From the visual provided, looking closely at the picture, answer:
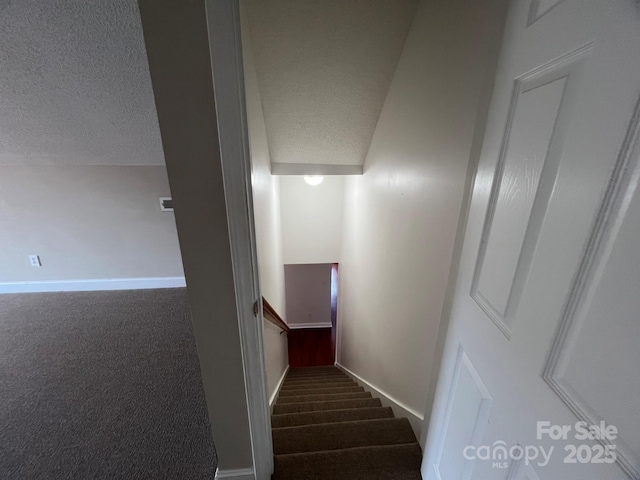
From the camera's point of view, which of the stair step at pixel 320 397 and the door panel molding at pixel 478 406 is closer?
the door panel molding at pixel 478 406

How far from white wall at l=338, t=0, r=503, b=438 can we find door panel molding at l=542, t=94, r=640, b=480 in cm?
49

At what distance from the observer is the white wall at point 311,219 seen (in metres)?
3.86

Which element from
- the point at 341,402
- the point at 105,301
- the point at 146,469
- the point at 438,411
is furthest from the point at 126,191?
the point at 438,411

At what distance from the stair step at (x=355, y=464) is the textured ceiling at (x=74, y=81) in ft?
6.34

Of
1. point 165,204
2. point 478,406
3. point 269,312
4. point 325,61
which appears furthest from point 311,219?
point 478,406

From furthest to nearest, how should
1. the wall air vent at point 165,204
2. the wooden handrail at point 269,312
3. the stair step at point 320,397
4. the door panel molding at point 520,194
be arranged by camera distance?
1. the wall air vent at point 165,204
2. the stair step at point 320,397
3. the wooden handrail at point 269,312
4. the door panel molding at point 520,194

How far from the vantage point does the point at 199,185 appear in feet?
2.40

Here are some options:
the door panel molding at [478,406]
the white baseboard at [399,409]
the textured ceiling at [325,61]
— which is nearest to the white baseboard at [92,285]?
the textured ceiling at [325,61]

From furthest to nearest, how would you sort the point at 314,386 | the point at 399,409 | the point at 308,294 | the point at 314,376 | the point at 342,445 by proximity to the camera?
the point at 308,294, the point at 314,376, the point at 314,386, the point at 399,409, the point at 342,445

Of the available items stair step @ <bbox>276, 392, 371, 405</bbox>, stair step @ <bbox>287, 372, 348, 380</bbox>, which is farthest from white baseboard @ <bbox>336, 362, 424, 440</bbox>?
stair step @ <bbox>287, 372, 348, 380</bbox>

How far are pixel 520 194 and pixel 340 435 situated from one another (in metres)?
1.48

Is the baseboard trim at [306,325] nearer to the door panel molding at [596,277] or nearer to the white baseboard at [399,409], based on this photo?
the white baseboard at [399,409]

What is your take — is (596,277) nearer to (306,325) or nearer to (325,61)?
(325,61)

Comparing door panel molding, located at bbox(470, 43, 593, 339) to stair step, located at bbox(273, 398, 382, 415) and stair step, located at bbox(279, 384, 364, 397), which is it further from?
stair step, located at bbox(279, 384, 364, 397)
